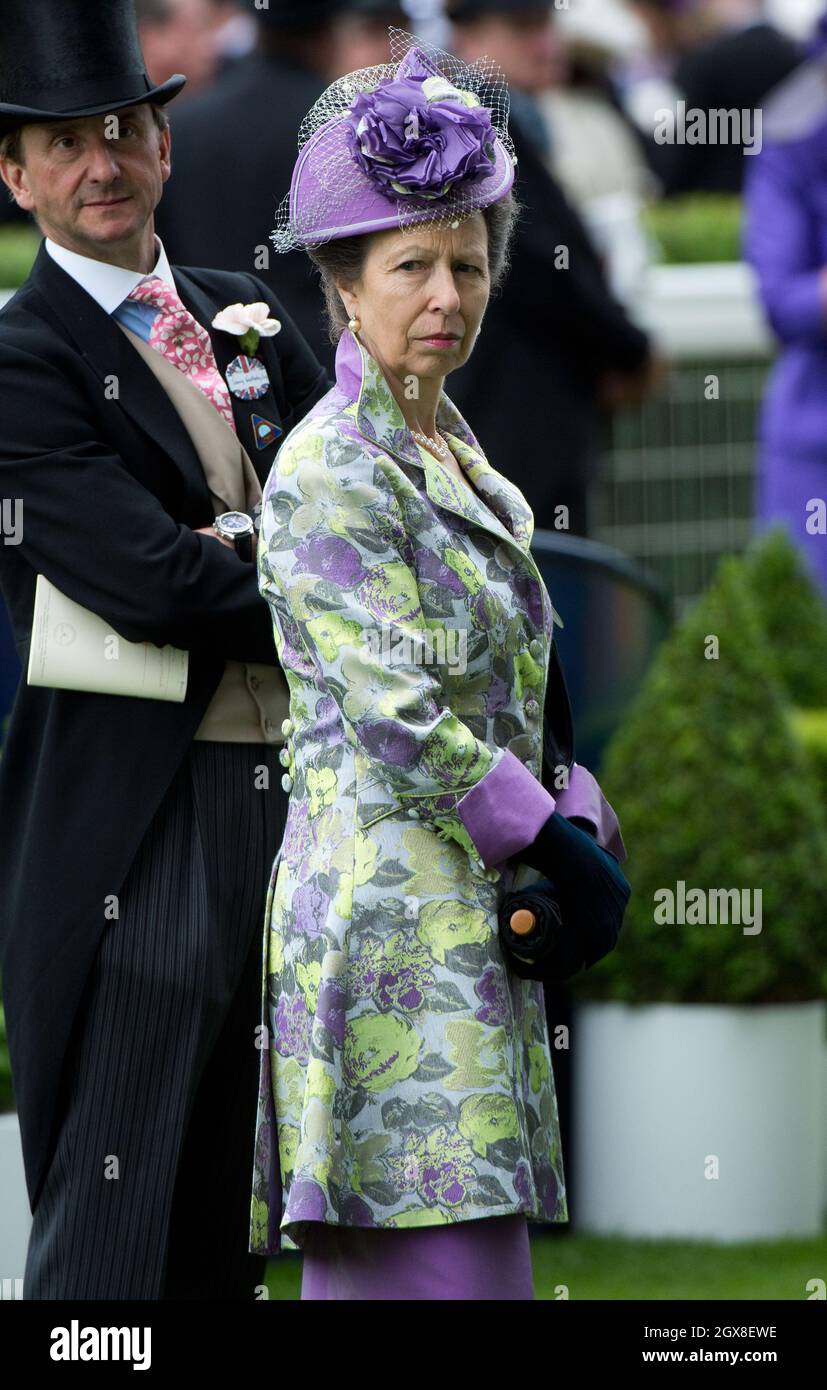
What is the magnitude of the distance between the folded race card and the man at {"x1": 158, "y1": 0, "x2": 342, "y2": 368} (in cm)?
250

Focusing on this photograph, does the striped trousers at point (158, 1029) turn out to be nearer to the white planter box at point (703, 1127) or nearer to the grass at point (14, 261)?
the white planter box at point (703, 1127)

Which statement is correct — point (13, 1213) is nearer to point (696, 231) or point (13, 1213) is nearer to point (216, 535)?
point (216, 535)

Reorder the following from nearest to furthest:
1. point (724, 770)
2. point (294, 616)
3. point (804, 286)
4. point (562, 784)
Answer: point (294, 616), point (562, 784), point (724, 770), point (804, 286)

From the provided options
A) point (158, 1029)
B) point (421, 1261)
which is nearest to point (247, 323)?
point (158, 1029)

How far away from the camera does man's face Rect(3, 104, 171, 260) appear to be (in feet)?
12.3

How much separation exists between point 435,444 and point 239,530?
0.34 metres

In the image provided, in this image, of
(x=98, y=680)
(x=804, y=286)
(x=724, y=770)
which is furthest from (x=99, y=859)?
(x=804, y=286)

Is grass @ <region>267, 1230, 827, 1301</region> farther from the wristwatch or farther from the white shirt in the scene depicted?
the white shirt

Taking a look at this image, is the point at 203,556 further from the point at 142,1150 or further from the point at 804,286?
the point at 804,286

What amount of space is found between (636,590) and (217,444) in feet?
7.08

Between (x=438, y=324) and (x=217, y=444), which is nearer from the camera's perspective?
(x=438, y=324)

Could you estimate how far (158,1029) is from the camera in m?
3.69
